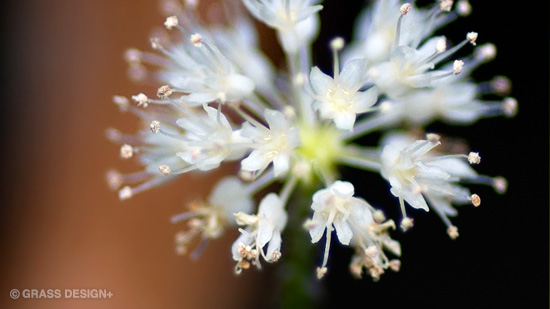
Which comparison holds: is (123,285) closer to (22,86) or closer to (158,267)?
(158,267)

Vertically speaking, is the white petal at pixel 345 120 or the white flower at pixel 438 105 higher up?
the white flower at pixel 438 105

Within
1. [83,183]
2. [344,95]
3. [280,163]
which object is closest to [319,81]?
[344,95]

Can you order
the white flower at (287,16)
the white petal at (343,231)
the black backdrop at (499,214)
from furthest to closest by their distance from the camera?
the black backdrop at (499,214) → the white flower at (287,16) → the white petal at (343,231)

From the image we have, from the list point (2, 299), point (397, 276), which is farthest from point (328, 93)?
point (2, 299)

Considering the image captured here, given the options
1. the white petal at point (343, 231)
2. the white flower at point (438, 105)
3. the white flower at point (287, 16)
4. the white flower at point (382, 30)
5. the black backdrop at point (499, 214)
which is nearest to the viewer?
the white petal at point (343, 231)

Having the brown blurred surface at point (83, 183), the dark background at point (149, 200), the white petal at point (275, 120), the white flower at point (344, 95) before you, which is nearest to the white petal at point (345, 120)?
the white flower at point (344, 95)

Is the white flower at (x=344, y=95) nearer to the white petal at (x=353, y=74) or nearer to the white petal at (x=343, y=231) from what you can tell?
the white petal at (x=353, y=74)

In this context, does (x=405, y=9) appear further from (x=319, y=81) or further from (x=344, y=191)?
(x=344, y=191)
